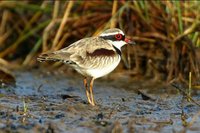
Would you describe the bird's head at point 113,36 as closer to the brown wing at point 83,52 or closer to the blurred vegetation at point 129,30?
the brown wing at point 83,52

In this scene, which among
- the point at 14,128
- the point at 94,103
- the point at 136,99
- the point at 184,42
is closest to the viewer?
the point at 14,128

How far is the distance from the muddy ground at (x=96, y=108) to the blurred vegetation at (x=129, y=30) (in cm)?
39

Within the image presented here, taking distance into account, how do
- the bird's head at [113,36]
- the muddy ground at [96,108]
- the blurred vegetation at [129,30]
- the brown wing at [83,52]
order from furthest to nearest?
the blurred vegetation at [129,30] → the bird's head at [113,36] → the brown wing at [83,52] → the muddy ground at [96,108]

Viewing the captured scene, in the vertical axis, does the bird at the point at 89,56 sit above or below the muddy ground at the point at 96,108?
above

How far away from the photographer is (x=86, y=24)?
9.44 metres

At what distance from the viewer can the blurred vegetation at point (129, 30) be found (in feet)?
28.4

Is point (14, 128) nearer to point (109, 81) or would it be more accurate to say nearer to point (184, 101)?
point (184, 101)

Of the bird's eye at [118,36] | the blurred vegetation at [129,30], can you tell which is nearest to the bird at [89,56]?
the bird's eye at [118,36]

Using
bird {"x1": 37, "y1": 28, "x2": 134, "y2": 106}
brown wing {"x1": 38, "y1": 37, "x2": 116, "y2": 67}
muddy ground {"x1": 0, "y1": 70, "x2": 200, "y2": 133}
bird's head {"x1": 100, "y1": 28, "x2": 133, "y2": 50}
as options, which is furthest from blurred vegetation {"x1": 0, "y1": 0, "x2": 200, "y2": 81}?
brown wing {"x1": 38, "y1": 37, "x2": 116, "y2": 67}

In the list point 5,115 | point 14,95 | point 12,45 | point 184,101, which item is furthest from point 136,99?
point 12,45

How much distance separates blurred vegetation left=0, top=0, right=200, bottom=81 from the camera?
8.66 meters

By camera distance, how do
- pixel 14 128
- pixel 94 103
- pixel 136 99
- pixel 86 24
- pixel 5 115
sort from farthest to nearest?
pixel 86 24 → pixel 136 99 → pixel 94 103 → pixel 5 115 → pixel 14 128

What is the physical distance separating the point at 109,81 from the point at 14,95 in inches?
78.1

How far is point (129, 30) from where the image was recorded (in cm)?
910
